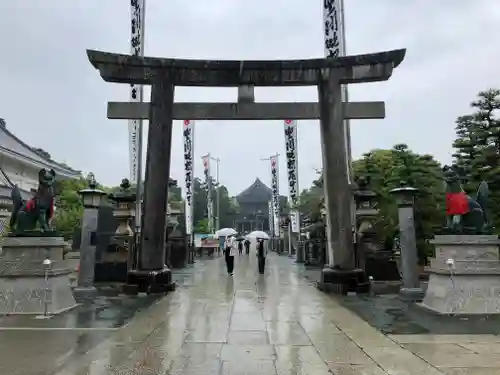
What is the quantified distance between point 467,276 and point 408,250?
9.15 feet

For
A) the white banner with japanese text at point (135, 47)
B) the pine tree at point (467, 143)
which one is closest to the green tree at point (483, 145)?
the pine tree at point (467, 143)

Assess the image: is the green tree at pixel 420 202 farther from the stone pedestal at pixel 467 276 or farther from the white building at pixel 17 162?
the white building at pixel 17 162

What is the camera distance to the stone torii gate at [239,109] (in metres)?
12.8

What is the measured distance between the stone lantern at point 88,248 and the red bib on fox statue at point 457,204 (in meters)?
9.30

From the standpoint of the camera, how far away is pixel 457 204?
9.85 metres

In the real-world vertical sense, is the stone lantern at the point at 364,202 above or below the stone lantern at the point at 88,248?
above

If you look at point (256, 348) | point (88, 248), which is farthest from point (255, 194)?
point (256, 348)

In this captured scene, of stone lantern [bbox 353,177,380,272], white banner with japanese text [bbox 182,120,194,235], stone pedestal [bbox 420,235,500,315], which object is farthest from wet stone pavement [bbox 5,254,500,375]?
white banner with japanese text [bbox 182,120,194,235]

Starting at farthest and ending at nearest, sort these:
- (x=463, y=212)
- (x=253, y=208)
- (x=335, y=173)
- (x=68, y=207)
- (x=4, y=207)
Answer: (x=253, y=208) < (x=68, y=207) < (x=4, y=207) < (x=335, y=173) < (x=463, y=212)

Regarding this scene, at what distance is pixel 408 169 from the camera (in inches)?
748

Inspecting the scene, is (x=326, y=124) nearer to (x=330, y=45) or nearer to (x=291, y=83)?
(x=291, y=83)

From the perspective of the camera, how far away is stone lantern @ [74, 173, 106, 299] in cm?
1212

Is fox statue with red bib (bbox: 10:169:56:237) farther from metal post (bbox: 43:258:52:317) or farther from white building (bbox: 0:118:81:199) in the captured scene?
white building (bbox: 0:118:81:199)

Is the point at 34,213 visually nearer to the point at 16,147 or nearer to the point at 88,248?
the point at 88,248
